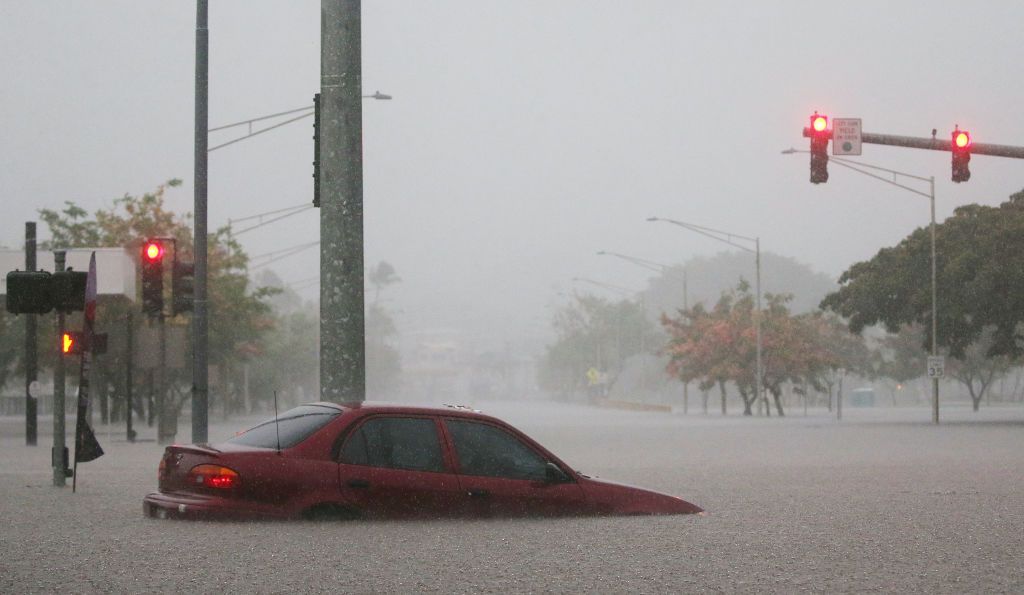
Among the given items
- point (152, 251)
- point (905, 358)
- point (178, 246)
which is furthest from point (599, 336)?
point (152, 251)

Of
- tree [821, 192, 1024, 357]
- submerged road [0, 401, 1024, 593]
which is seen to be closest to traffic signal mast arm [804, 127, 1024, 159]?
Result: submerged road [0, 401, 1024, 593]

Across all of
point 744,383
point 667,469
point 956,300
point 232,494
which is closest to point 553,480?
point 232,494

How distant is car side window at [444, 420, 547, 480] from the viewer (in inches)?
571

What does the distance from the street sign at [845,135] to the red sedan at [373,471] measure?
17.8 m

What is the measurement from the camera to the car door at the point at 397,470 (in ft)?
45.9

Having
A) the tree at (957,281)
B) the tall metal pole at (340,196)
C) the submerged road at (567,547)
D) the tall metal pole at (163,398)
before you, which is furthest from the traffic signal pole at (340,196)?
the tree at (957,281)

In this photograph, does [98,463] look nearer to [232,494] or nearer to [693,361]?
[232,494]

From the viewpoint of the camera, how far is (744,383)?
85062 mm

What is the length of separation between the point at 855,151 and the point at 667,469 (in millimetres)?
7956

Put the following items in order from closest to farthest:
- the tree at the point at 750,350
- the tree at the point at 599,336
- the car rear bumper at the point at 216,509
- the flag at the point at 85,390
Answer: the car rear bumper at the point at 216,509, the flag at the point at 85,390, the tree at the point at 750,350, the tree at the point at 599,336

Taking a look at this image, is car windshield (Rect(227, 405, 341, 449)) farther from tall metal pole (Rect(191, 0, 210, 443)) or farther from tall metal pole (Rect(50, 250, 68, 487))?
tall metal pole (Rect(191, 0, 210, 443))

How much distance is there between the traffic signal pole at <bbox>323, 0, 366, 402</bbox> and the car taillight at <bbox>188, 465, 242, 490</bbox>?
85.5 inches

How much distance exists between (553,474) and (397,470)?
1438 mm

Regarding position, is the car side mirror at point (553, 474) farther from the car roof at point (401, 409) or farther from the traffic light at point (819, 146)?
the traffic light at point (819, 146)
